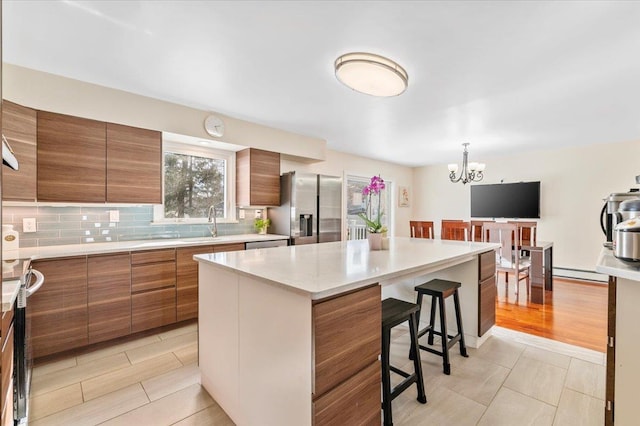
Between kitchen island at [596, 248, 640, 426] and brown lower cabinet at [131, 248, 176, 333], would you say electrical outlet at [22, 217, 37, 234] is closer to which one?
brown lower cabinet at [131, 248, 176, 333]

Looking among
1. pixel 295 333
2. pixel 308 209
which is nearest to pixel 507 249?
pixel 308 209

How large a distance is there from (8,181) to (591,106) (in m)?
5.33

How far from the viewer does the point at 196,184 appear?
12.2 feet

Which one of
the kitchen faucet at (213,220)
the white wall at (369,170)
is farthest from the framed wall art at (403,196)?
the kitchen faucet at (213,220)

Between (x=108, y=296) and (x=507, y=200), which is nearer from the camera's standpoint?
(x=108, y=296)

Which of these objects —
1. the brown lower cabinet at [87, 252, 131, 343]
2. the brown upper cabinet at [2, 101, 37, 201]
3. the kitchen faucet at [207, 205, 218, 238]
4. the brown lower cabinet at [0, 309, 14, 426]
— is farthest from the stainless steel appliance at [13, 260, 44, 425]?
the kitchen faucet at [207, 205, 218, 238]

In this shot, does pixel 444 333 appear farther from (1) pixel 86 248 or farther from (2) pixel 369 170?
(2) pixel 369 170

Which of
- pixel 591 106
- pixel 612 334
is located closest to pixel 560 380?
pixel 612 334

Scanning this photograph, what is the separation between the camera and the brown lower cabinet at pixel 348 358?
1207 mm

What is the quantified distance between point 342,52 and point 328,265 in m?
1.53

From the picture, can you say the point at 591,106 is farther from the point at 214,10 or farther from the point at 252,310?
the point at 252,310

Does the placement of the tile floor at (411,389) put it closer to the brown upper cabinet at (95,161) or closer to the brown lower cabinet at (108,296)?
the brown lower cabinet at (108,296)

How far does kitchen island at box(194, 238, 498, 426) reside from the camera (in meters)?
1.22

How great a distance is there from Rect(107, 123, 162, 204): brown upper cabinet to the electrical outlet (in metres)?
0.60
